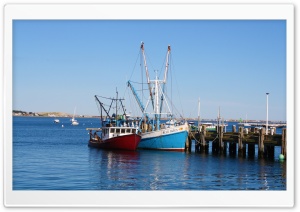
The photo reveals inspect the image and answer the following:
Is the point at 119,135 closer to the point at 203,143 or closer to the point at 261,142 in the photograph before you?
the point at 203,143

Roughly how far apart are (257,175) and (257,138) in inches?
279

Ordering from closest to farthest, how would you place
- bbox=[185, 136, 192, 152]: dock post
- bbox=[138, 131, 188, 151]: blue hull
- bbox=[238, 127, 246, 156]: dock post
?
bbox=[238, 127, 246, 156]: dock post
bbox=[138, 131, 188, 151]: blue hull
bbox=[185, 136, 192, 152]: dock post

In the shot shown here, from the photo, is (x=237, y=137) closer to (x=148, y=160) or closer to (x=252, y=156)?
(x=252, y=156)

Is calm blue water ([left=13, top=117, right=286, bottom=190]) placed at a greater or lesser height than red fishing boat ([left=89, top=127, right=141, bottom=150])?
lesser

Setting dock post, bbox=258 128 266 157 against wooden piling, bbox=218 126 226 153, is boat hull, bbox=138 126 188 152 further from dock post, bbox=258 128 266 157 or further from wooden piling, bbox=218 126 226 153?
dock post, bbox=258 128 266 157

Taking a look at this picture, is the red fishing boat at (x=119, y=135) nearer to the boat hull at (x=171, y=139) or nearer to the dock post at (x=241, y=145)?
the boat hull at (x=171, y=139)

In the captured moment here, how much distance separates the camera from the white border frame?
12.1 metres

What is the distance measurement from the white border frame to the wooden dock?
9952mm

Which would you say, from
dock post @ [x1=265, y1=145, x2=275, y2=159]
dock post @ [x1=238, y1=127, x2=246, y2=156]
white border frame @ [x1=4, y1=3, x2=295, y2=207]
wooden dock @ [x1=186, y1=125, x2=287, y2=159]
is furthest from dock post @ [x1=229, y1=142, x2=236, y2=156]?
white border frame @ [x1=4, y1=3, x2=295, y2=207]
